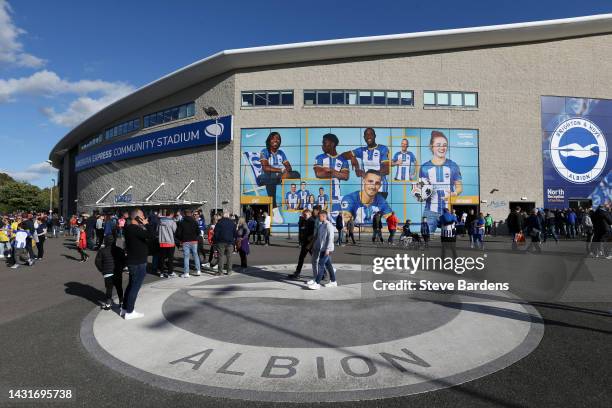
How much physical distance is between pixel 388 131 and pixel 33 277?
2221 cm

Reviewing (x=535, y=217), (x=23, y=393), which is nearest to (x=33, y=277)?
(x=23, y=393)

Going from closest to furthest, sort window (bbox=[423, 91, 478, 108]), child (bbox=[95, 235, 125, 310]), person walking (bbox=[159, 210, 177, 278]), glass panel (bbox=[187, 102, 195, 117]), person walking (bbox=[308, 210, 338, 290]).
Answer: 1. child (bbox=[95, 235, 125, 310])
2. person walking (bbox=[308, 210, 338, 290])
3. person walking (bbox=[159, 210, 177, 278])
4. window (bbox=[423, 91, 478, 108])
5. glass panel (bbox=[187, 102, 195, 117])

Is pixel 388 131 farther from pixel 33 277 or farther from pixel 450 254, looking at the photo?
pixel 33 277

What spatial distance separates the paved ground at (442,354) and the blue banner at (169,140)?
19.7m

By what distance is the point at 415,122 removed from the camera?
25344mm

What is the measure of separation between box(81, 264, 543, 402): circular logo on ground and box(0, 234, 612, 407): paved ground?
145 millimetres

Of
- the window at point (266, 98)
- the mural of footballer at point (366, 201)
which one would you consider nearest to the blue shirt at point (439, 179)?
the mural of footballer at point (366, 201)

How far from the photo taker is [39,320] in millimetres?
5500

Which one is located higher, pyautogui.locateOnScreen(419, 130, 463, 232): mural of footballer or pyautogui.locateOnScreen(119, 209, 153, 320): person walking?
pyautogui.locateOnScreen(419, 130, 463, 232): mural of footballer

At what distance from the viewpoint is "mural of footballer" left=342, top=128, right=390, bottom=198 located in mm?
25062

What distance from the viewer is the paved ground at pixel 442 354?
3.09 meters

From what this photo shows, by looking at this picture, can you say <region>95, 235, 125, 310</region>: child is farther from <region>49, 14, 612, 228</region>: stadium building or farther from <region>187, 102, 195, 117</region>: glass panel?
<region>187, 102, 195, 117</region>: glass panel

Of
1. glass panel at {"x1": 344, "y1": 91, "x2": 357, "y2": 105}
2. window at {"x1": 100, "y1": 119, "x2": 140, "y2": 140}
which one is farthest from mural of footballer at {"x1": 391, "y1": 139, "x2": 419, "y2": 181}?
window at {"x1": 100, "y1": 119, "x2": 140, "y2": 140}

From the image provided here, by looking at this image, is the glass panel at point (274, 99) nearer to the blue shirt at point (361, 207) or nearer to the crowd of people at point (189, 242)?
the blue shirt at point (361, 207)
